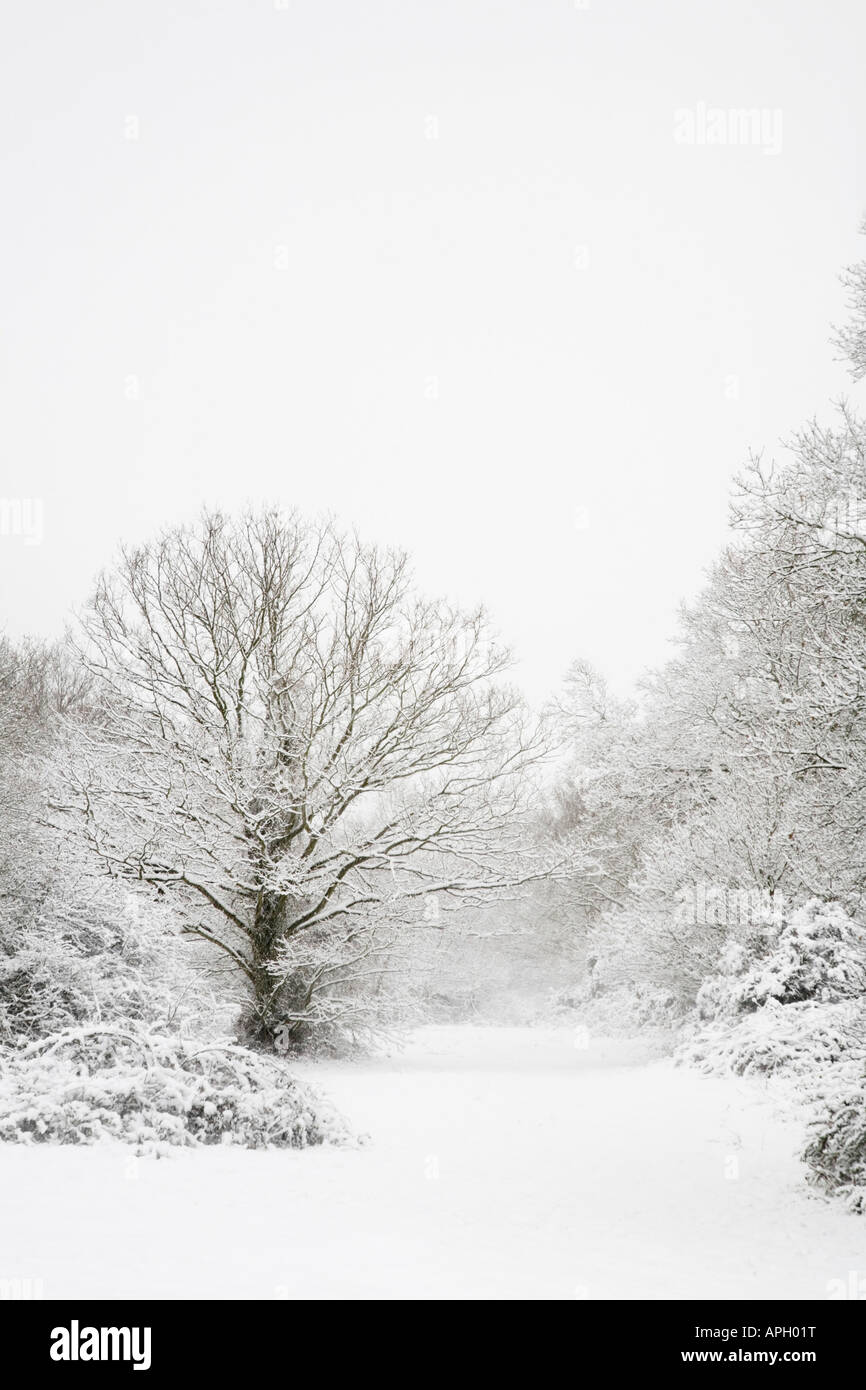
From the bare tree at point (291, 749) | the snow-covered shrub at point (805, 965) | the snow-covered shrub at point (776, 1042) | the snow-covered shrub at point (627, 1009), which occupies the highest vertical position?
the bare tree at point (291, 749)

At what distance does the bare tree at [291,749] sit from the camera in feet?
47.7

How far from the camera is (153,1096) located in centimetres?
758

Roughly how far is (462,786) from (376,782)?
5.34 ft

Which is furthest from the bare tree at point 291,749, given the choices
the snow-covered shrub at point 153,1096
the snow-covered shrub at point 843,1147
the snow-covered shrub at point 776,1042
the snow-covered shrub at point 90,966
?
the snow-covered shrub at point 843,1147

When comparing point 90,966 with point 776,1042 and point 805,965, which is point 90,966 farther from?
point 805,965

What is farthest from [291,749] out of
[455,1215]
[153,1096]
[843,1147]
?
[843,1147]

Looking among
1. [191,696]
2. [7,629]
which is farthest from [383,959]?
[7,629]

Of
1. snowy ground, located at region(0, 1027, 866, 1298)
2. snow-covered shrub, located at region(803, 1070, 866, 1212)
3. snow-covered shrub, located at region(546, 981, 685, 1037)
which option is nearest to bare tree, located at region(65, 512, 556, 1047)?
snow-covered shrub, located at region(546, 981, 685, 1037)

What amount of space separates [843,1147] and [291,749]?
35.1 feet

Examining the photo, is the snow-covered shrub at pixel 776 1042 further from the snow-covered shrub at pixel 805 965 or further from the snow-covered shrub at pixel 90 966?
the snow-covered shrub at pixel 90 966

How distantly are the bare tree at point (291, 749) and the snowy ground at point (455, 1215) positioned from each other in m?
5.39

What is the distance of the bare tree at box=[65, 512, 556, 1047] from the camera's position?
14531 mm
